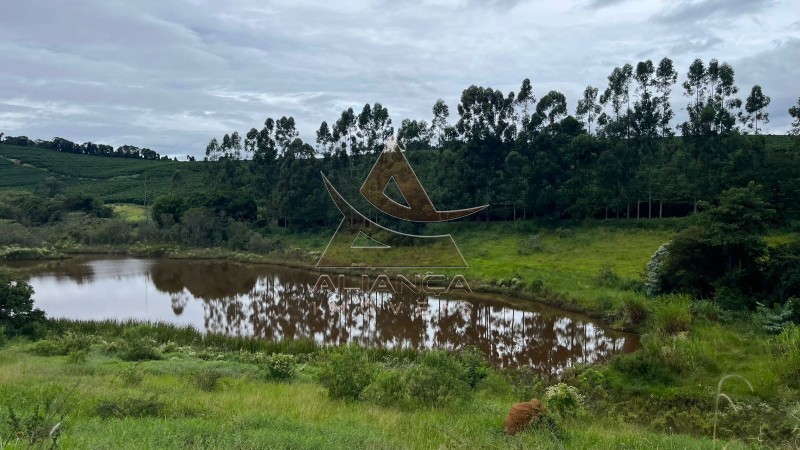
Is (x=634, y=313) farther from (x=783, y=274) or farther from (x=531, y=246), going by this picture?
(x=531, y=246)

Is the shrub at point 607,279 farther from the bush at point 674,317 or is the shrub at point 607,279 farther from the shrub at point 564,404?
the shrub at point 564,404

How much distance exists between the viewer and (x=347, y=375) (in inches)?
300

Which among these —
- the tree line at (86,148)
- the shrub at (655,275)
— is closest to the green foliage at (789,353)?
the shrub at (655,275)

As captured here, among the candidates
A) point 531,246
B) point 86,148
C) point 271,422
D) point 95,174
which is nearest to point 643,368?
point 271,422

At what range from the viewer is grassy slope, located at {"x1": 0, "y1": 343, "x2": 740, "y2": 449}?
4426mm

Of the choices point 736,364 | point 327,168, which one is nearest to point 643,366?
point 736,364

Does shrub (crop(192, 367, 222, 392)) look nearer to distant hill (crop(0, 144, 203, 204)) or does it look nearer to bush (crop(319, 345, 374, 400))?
bush (crop(319, 345, 374, 400))

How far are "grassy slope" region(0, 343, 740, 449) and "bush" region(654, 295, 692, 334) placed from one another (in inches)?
262

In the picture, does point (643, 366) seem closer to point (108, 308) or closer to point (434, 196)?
point (108, 308)

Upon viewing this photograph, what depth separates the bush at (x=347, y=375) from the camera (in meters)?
7.52

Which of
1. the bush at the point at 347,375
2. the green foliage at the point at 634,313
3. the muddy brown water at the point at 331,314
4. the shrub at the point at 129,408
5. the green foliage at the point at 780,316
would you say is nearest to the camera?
the shrub at the point at 129,408

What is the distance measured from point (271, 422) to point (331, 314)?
44.0 feet

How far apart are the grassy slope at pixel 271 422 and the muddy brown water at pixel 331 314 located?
6160 millimetres

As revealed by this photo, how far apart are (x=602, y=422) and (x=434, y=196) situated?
29034 mm
